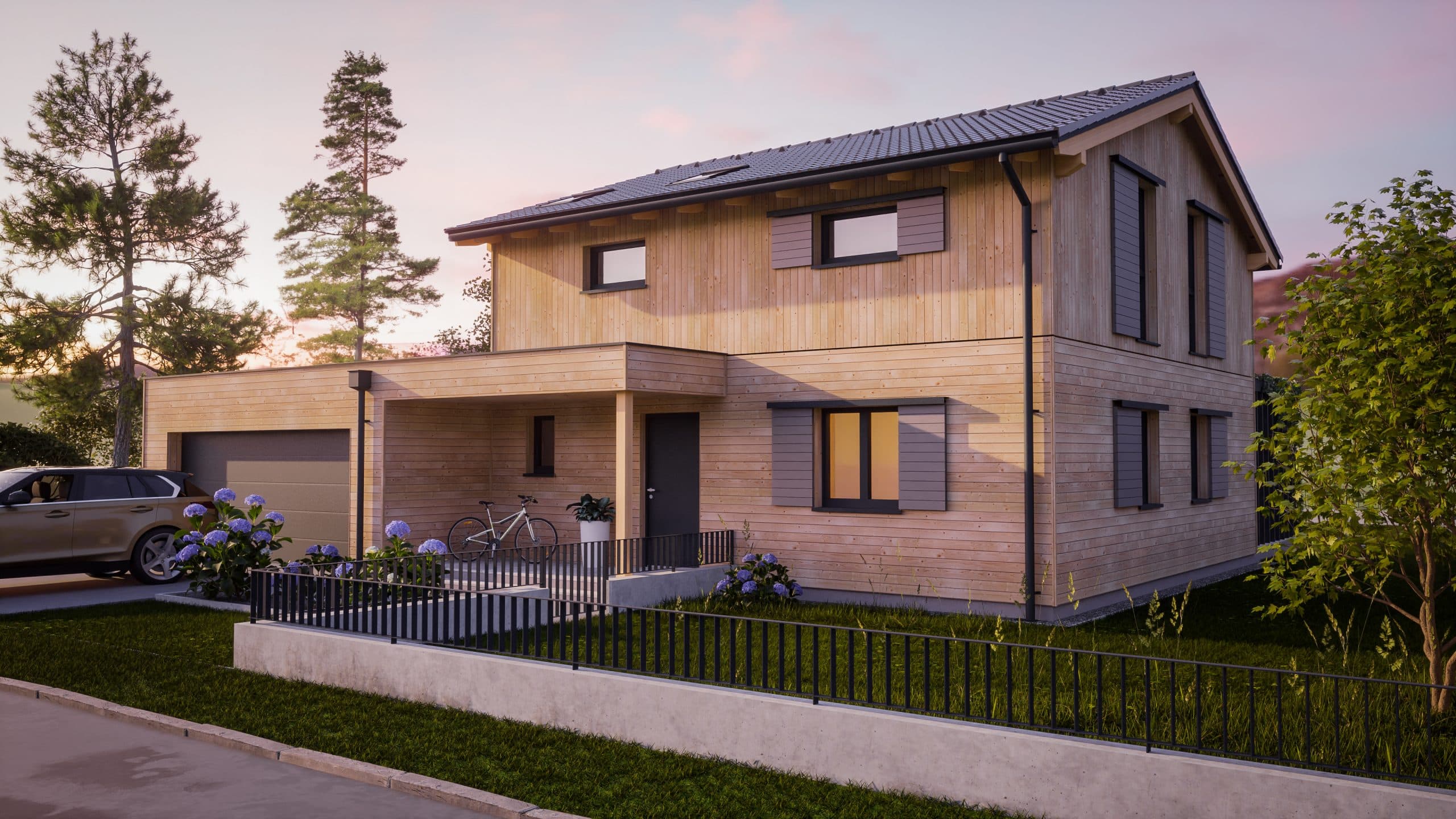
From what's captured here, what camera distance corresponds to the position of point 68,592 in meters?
13.8

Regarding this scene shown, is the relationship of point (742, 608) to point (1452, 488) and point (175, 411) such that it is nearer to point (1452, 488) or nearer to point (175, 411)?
point (1452, 488)

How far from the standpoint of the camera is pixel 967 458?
467 inches

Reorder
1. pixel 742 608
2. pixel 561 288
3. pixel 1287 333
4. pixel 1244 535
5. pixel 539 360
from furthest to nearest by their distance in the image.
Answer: pixel 1244 535 → pixel 561 288 → pixel 539 360 → pixel 742 608 → pixel 1287 333

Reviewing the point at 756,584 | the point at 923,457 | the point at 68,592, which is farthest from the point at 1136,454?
the point at 68,592

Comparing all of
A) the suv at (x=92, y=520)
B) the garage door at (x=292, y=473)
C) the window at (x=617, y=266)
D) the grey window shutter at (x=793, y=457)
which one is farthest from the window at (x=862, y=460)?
the suv at (x=92, y=520)

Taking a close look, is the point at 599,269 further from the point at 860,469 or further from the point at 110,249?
the point at 110,249

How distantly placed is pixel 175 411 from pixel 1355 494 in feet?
57.0

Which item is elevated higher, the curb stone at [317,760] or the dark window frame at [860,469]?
the dark window frame at [860,469]

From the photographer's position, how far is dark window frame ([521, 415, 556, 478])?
15.9 meters

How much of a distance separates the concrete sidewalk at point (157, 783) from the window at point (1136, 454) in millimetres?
9837

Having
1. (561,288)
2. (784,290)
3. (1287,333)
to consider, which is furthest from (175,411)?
(1287,333)

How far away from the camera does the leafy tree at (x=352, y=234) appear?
118 ft

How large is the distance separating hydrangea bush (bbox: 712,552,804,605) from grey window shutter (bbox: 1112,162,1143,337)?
5196 millimetres

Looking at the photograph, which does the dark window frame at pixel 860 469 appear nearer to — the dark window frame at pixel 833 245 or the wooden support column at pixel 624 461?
the dark window frame at pixel 833 245
